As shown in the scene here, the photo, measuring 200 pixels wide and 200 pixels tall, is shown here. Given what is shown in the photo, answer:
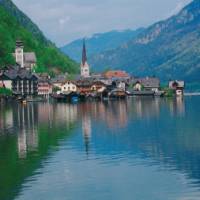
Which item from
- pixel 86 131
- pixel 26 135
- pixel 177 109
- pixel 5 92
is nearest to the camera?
pixel 26 135

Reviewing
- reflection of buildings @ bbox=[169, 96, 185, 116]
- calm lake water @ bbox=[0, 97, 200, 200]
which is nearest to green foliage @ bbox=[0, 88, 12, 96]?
reflection of buildings @ bbox=[169, 96, 185, 116]

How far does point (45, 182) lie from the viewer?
37.0 meters

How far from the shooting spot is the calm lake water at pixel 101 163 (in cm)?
3419

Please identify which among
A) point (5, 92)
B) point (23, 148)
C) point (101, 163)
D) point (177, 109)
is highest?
point (5, 92)

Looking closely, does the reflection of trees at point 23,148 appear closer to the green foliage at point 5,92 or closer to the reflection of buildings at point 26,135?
the reflection of buildings at point 26,135

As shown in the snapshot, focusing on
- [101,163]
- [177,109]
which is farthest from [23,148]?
[177,109]

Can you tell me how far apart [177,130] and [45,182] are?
3015 centimetres

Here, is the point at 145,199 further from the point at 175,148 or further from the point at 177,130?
the point at 177,130

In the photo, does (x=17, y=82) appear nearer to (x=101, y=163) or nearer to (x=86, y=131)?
(x=86, y=131)

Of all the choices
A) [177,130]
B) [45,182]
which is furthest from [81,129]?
[45,182]

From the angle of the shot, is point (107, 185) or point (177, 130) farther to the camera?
point (177, 130)

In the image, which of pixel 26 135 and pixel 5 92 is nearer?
pixel 26 135

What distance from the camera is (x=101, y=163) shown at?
43.3m

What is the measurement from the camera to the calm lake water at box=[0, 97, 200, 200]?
34.2 metres
